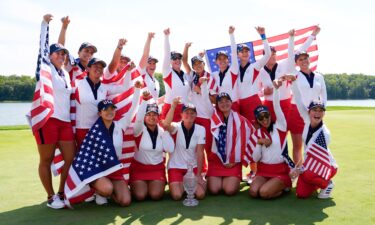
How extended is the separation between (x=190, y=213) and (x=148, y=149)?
57.0 inches

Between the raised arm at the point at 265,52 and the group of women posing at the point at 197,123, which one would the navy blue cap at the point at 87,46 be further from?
the raised arm at the point at 265,52

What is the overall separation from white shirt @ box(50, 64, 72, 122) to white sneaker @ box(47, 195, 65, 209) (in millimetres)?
1103

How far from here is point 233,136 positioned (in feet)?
21.1

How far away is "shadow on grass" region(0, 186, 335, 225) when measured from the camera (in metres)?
4.59

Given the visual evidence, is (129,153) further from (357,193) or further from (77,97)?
(357,193)

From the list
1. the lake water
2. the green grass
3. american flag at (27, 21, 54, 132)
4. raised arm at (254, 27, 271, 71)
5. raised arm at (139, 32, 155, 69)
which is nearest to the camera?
the green grass

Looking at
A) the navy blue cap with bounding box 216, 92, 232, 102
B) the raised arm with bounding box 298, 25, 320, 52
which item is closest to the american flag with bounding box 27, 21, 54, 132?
the navy blue cap with bounding box 216, 92, 232, 102

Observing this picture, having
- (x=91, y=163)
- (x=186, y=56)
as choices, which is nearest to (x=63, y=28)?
(x=91, y=163)

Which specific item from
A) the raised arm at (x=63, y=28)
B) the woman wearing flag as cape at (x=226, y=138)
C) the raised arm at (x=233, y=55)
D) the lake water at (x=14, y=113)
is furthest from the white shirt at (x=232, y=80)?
the lake water at (x=14, y=113)

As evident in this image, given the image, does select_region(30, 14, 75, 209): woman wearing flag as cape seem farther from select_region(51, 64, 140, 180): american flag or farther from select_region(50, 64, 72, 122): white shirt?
select_region(51, 64, 140, 180): american flag

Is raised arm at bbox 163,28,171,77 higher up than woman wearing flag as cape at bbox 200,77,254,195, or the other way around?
raised arm at bbox 163,28,171,77

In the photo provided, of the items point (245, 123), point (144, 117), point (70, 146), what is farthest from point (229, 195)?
point (70, 146)

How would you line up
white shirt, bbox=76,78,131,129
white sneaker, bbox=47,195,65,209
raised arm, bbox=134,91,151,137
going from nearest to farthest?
white sneaker, bbox=47,195,65,209 → white shirt, bbox=76,78,131,129 → raised arm, bbox=134,91,151,137

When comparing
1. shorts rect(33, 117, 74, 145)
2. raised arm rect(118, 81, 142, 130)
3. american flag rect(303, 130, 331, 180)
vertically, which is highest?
raised arm rect(118, 81, 142, 130)
